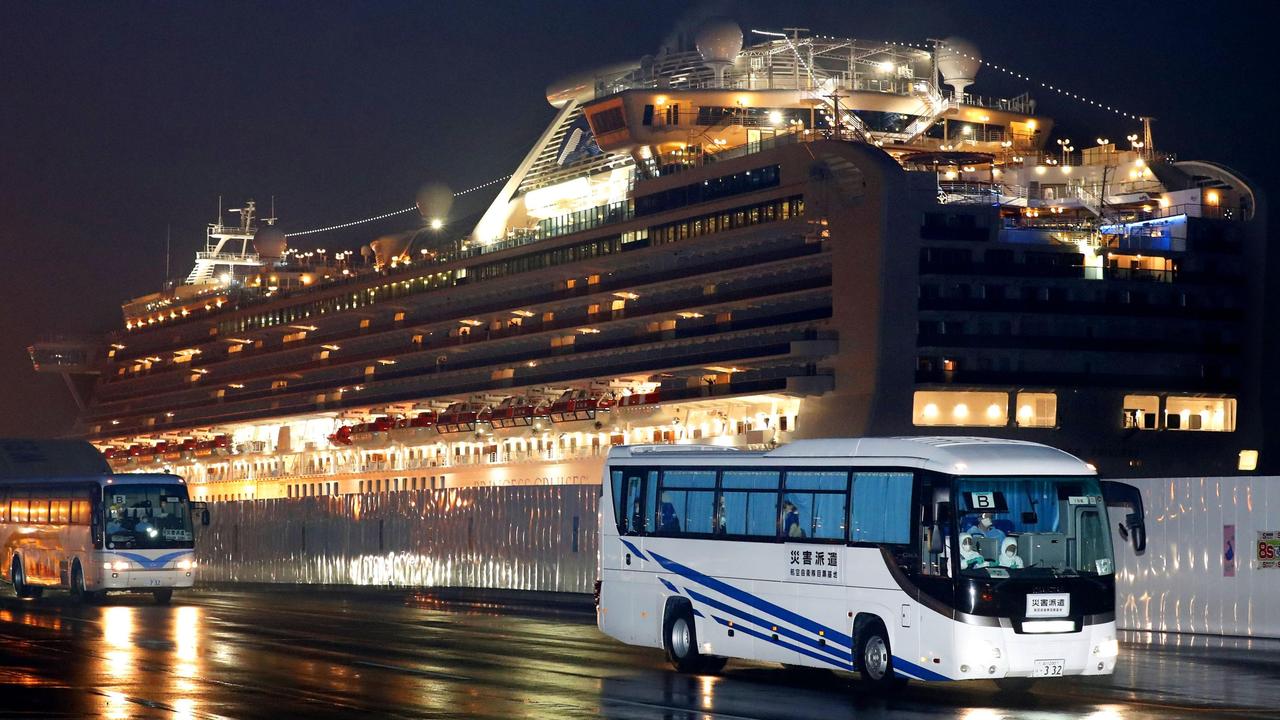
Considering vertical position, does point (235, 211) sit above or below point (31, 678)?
above

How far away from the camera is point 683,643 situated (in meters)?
23.2

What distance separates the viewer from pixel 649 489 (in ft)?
79.1

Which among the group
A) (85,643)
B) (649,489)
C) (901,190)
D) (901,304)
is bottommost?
(85,643)

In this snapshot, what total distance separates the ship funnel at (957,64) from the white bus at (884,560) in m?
78.9

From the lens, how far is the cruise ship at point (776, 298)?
81.6 m

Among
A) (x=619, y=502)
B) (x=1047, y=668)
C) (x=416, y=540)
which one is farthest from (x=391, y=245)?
(x=1047, y=668)

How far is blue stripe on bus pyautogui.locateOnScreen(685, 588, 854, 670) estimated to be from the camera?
67.5 feet

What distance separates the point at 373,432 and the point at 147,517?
77963 millimetres

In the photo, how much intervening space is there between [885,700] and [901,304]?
203 ft

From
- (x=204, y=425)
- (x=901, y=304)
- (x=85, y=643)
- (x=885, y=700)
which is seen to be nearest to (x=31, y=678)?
(x=85, y=643)

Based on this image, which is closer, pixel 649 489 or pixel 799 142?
pixel 649 489

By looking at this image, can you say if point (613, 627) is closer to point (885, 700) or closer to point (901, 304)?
point (885, 700)

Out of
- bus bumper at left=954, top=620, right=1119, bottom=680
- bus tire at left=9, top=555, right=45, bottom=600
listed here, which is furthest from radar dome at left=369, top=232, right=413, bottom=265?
bus bumper at left=954, top=620, right=1119, bottom=680

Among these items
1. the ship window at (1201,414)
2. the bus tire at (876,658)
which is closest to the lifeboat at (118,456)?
the ship window at (1201,414)
